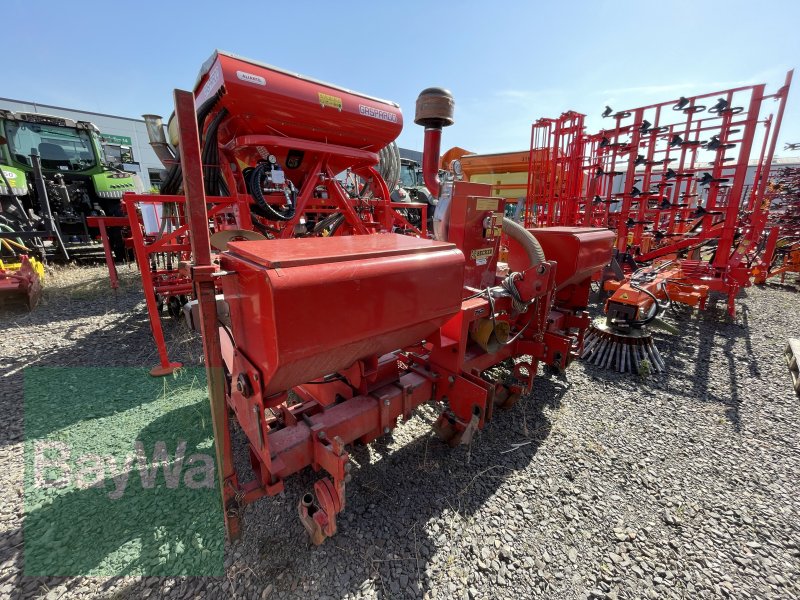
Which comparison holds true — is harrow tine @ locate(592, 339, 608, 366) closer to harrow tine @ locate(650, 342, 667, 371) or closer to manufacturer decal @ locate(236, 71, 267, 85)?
harrow tine @ locate(650, 342, 667, 371)

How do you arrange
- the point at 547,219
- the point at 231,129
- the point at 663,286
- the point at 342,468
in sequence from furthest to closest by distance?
1. the point at 547,219
2. the point at 663,286
3. the point at 231,129
4. the point at 342,468

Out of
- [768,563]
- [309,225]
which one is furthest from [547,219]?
[768,563]

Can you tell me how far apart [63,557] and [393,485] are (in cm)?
165

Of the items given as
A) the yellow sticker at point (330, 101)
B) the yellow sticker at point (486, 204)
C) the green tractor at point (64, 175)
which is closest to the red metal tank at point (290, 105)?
the yellow sticker at point (330, 101)

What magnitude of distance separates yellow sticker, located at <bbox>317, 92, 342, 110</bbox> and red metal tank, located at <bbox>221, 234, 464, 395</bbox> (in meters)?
2.78

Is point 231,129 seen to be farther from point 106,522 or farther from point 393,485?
point 393,485

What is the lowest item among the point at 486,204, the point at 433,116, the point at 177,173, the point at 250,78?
the point at 486,204

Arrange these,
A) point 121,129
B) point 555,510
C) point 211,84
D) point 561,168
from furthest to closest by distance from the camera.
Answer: point 121,129, point 561,168, point 211,84, point 555,510

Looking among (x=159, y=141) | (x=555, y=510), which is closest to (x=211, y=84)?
(x=159, y=141)

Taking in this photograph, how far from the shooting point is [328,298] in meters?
1.24

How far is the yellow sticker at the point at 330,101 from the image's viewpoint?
3.70m

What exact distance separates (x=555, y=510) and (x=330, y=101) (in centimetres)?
419

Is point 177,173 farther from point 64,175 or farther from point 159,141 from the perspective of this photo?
point 64,175

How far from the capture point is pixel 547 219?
8.11 m
